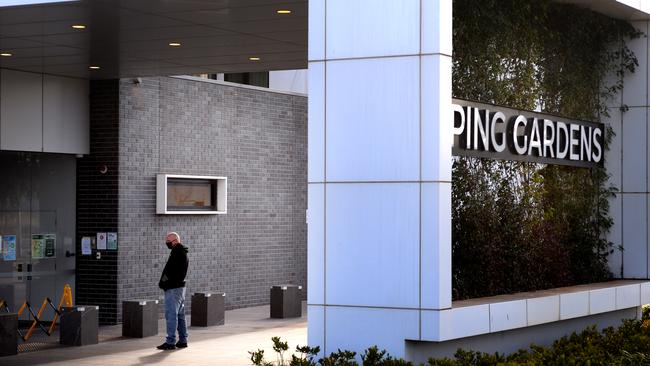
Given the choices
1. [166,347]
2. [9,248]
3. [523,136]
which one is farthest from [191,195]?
[523,136]

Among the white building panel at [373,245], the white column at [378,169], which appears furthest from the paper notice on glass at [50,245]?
the white building panel at [373,245]

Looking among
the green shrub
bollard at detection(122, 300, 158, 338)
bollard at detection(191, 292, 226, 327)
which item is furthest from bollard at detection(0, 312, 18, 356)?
the green shrub

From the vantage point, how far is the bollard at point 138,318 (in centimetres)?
1912

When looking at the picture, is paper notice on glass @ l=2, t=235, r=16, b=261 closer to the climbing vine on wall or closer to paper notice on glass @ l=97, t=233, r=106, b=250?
paper notice on glass @ l=97, t=233, r=106, b=250

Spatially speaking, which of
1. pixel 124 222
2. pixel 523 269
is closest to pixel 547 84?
pixel 523 269

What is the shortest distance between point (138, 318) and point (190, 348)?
1.81m

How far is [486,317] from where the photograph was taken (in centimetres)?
1141

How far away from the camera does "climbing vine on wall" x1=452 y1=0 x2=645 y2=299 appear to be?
12.6 metres

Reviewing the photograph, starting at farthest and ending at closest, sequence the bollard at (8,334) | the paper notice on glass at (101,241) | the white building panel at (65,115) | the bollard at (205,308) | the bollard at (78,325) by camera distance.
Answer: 1. the paper notice on glass at (101,241)
2. the bollard at (205,308)
3. the white building panel at (65,115)
4. the bollard at (78,325)
5. the bollard at (8,334)

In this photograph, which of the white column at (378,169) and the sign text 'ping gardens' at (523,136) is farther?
the sign text 'ping gardens' at (523,136)

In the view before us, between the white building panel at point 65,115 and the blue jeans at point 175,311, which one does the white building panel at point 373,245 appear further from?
the white building panel at point 65,115

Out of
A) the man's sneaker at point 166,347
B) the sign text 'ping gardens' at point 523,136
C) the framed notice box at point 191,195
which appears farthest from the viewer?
the framed notice box at point 191,195

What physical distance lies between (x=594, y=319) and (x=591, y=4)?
4.10 metres

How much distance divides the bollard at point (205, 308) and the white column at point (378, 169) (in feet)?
33.7
